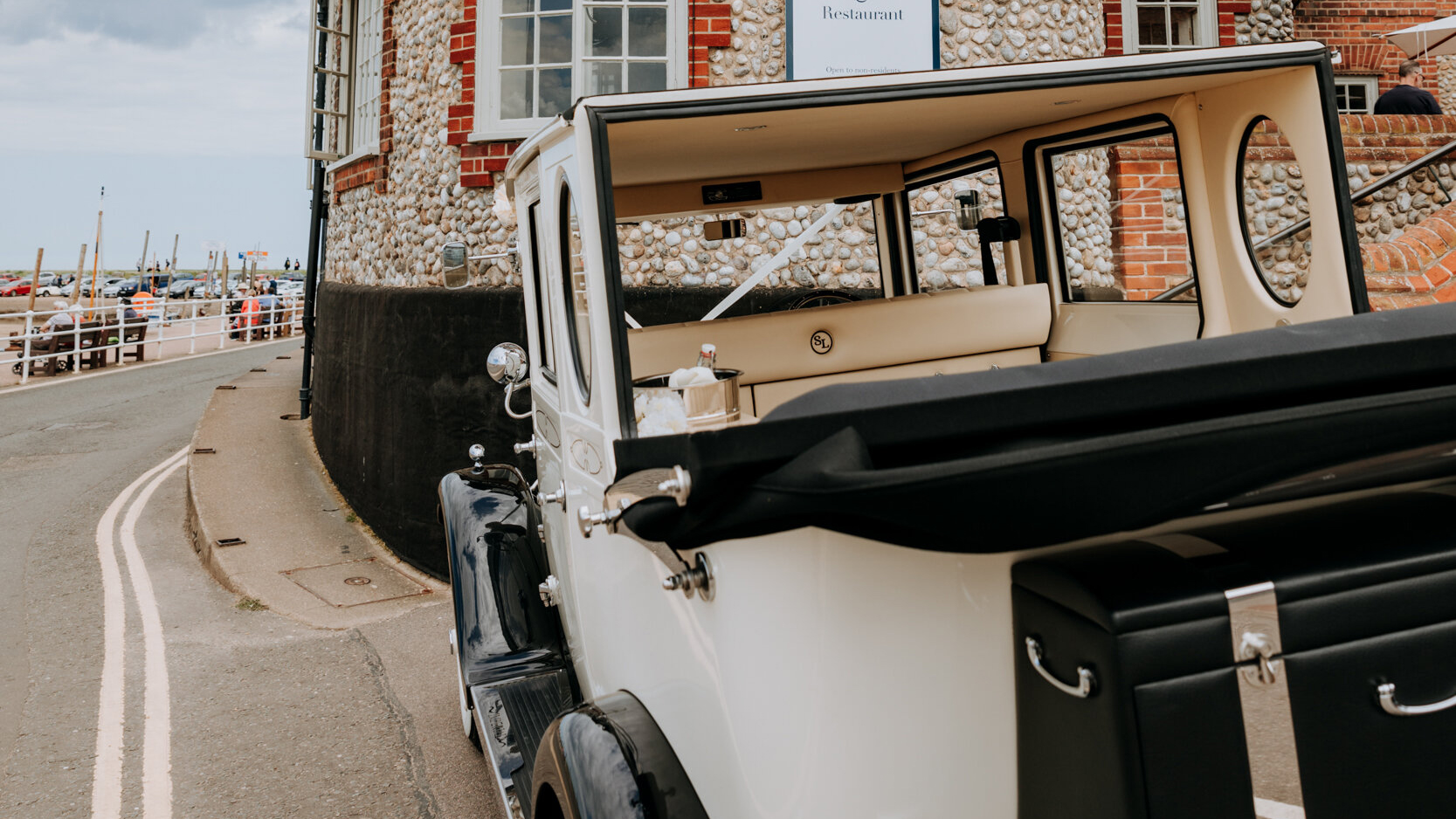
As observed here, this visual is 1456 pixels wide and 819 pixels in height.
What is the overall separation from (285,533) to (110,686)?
308 cm

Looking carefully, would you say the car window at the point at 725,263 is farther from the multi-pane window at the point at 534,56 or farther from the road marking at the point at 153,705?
the road marking at the point at 153,705

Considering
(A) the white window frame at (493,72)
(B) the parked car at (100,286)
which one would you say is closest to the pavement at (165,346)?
(A) the white window frame at (493,72)

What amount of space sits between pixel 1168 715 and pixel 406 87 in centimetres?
884

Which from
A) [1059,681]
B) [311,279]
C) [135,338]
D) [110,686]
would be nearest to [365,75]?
[311,279]

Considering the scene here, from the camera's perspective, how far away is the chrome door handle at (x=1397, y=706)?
1342 millimetres

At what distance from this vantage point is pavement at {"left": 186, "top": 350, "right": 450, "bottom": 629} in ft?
22.9

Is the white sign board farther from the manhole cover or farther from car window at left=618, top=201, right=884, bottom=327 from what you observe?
the manhole cover

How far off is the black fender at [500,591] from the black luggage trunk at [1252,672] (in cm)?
241

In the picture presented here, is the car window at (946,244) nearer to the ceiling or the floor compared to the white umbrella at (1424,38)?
nearer to the floor

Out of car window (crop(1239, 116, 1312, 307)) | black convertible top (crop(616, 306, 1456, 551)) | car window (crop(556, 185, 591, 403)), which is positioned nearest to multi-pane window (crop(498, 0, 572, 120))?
car window (crop(1239, 116, 1312, 307))

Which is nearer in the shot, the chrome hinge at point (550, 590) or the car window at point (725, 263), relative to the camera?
the chrome hinge at point (550, 590)

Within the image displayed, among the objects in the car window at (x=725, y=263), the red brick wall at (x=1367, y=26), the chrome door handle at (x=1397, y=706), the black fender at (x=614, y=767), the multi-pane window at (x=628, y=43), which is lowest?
the black fender at (x=614, y=767)

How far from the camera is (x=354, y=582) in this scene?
7.40m

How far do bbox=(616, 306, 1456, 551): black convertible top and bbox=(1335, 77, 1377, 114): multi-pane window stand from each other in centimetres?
1455
